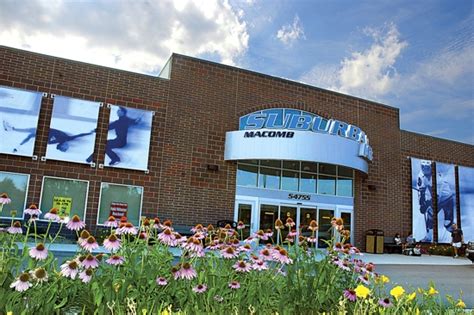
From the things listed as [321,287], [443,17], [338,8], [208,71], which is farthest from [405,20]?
[208,71]

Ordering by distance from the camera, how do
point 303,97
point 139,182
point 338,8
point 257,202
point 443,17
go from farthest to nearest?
point 303,97, point 257,202, point 139,182, point 443,17, point 338,8

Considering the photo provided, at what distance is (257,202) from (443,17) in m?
10.9

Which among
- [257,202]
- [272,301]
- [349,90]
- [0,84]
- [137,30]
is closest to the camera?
[272,301]

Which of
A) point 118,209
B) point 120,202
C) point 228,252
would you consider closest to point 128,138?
point 120,202

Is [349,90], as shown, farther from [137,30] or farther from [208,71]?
[137,30]

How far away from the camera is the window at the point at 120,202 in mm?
16250

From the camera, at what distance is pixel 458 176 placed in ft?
80.9

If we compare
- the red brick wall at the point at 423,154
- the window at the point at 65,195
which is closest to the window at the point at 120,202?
the window at the point at 65,195

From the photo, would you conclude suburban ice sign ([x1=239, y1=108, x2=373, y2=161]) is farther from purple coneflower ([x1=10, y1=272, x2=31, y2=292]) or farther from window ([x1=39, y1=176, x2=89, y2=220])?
purple coneflower ([x1=10, y1=272, x2=31, y2=292])

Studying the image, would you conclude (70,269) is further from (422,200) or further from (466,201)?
(466,201)

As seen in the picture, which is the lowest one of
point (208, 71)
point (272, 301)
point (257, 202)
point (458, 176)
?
point (272, 301)

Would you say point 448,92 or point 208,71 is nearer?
point 448,92

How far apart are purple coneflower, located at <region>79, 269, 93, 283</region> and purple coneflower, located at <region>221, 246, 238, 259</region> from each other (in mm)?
1238

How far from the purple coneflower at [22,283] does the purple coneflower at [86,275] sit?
15.2 inches
